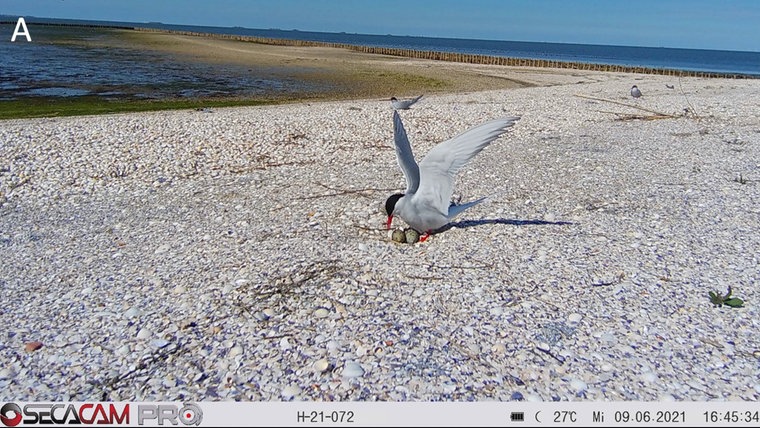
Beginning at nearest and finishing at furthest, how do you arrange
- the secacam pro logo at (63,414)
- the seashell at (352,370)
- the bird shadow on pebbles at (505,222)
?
1. the secacam pro logo at (63,414)
2. the seashell at (352,370)
3. the bird shadow on pebbles at (505,222)

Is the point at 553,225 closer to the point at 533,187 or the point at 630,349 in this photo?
the point at 533,187

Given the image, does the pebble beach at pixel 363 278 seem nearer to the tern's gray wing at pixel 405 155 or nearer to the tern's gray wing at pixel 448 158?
the tern's gray wing at pixel 448 158

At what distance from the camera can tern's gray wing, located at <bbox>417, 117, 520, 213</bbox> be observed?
18.4 ft

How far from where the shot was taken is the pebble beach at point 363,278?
12.7 feet

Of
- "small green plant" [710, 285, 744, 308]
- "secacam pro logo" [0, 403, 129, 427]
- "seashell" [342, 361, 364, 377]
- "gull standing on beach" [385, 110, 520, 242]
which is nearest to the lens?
"secacam pro logo" [0, 403, 129, 427]

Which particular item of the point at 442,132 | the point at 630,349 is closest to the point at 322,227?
the point at 630,349

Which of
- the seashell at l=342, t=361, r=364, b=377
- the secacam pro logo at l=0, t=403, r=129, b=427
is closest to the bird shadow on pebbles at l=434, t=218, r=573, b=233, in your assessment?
the seashell at l=342, t=361, r=364, b=377

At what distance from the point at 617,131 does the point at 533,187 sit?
6220 millimetres

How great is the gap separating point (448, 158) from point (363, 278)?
4.81ft

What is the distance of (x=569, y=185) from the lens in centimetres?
874

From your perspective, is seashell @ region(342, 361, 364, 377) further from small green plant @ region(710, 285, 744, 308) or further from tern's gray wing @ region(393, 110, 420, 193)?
small green plant @ region(710, 285, 744, 308)

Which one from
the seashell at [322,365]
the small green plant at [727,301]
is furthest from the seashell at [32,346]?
the small green plant at [727,301]

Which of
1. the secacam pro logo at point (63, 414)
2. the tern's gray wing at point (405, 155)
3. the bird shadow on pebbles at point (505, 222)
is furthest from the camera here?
the bird shadow on pebbles at point (505, 222)

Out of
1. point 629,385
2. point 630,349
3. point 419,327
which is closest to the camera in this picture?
point 629,385
